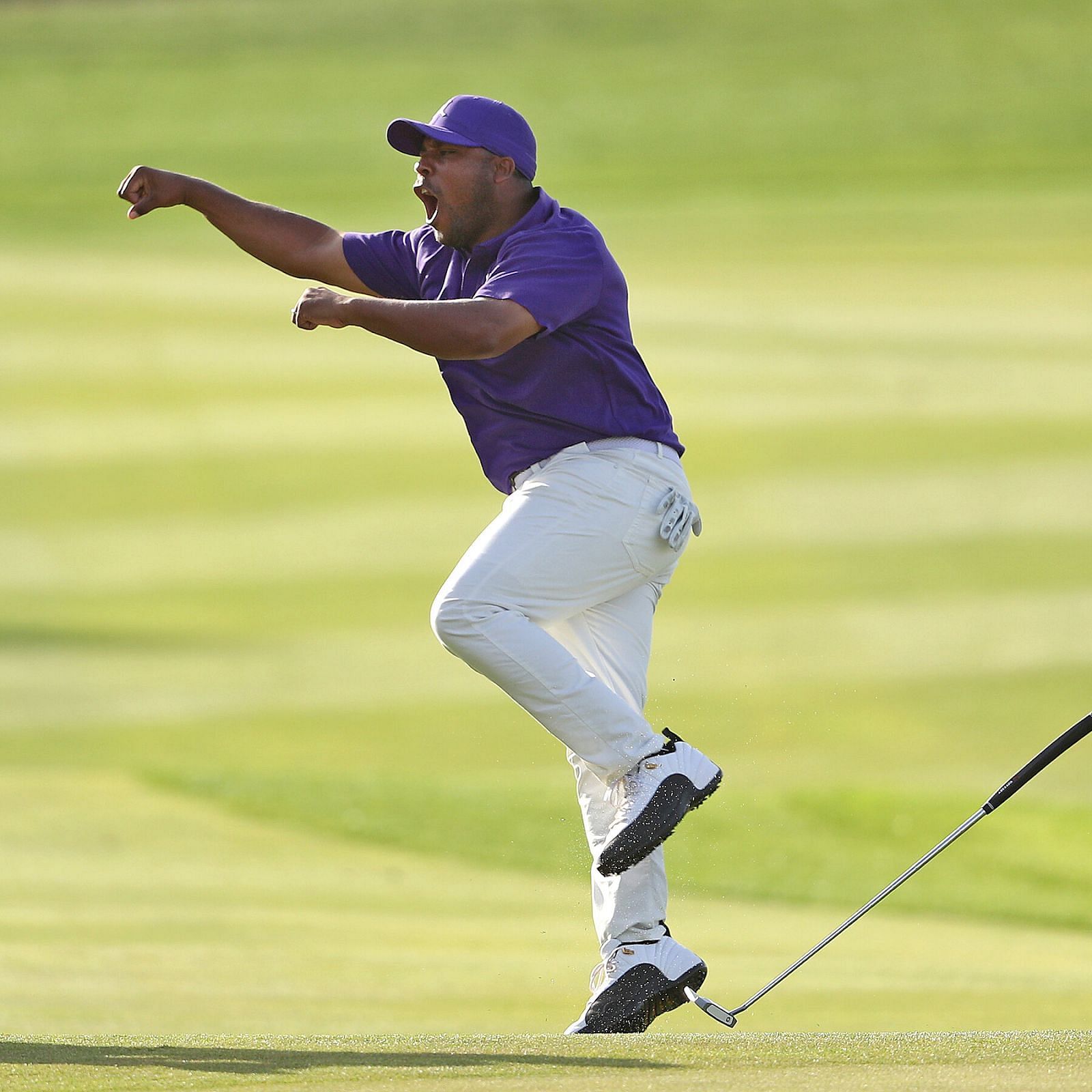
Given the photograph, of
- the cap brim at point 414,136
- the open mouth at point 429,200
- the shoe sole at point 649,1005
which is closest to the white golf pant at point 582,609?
the shoe sole at point 649,1005

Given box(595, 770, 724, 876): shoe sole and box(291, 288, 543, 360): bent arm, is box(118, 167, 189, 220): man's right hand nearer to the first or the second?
box(291, 288, 543, 360): bent arm

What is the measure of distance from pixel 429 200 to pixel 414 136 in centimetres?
13

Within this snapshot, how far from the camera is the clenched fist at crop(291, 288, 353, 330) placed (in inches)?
154

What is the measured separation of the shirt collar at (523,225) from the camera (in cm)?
428

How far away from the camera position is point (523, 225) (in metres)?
4.28

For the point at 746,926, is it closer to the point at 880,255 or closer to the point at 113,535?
the point at 113,535

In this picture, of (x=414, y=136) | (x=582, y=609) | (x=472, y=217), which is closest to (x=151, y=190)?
(x=414, y=136)

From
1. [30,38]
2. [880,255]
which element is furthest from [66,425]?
[30,38]

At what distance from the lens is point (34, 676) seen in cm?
983

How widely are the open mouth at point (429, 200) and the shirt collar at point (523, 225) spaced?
11 cm

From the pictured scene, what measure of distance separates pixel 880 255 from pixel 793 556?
9830mm

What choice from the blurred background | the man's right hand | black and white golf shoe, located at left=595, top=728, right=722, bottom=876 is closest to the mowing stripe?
the blurred background

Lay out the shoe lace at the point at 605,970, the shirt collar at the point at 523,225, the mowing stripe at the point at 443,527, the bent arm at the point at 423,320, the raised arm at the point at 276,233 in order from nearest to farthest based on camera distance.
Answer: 1. the bent arm at the point at 423,320
2. the shirt collar at the point at 523,225
3. the shoe lace at the point at 605,970
4. the raised arm at the point at 276,233
5. the mowing stripe at the point at 443,527

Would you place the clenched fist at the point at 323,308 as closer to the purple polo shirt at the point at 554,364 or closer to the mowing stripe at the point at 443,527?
the purple polo shirt at the point at 554,364
